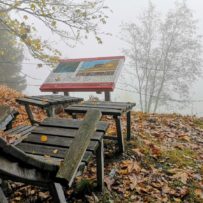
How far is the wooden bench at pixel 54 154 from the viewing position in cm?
128

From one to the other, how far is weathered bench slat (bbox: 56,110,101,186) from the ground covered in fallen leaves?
124 cm

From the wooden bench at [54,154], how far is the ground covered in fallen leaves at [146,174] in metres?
0.28

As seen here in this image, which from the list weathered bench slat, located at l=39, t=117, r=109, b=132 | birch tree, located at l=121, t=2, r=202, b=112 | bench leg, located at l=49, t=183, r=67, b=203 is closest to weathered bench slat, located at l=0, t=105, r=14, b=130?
weathered bench slat, located at l=39, t=117, r=109, b=132

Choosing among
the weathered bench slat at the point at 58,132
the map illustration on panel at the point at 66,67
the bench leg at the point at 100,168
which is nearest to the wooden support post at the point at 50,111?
the weathered bench slat at the point at 58,132

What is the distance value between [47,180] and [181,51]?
24.4 meters

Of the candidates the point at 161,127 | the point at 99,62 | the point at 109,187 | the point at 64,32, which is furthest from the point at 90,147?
the point at 64,32

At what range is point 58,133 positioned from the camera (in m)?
2.93

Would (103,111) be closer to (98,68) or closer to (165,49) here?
(98,68)

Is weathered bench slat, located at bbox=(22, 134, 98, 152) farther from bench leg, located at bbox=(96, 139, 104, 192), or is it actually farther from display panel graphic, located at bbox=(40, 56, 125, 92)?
display panel graphic, located at bbox=(40, 56, 125, 92)

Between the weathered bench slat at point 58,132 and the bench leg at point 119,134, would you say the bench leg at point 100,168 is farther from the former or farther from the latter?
the bench leg at point 119,134

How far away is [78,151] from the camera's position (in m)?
1.82

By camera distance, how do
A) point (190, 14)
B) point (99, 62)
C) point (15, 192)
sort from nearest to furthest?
point (15, 192) < point (99, 62) < point (190, 14)

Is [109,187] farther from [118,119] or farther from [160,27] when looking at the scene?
[160,27]

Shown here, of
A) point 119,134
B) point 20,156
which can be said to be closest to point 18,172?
point 20,156
